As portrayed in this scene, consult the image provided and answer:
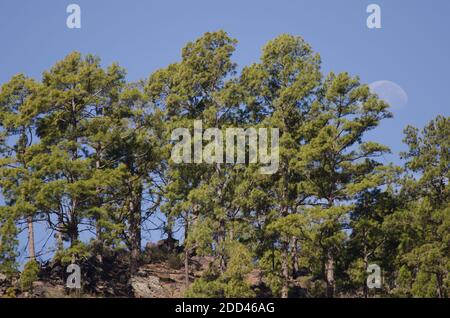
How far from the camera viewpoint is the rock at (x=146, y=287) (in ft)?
166

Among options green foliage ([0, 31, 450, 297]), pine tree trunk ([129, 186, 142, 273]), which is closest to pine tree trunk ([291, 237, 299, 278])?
green foliage ([0, 31, 450, 297])

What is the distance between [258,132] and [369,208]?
6863mm

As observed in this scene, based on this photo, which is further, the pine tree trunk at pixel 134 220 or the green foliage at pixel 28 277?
the pine tree trunk at pixel 134 220

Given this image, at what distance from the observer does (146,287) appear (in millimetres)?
51375

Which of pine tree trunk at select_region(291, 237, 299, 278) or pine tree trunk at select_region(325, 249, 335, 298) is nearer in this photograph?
pine tree trunk at select_region(325, 249, 335, 298)

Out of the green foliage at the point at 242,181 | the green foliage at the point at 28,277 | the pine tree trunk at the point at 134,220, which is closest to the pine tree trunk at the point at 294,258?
the green foliage at the point at 242,181

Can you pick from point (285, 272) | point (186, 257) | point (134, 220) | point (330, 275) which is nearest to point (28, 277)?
point (134, 220)

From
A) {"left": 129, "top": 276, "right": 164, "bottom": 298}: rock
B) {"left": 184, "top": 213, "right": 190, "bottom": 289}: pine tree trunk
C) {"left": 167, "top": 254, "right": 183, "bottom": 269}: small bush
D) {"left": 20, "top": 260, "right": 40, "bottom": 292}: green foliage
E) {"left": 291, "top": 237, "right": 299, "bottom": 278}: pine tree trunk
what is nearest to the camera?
{"left": 20, "top": 260, "right": 40, "bottom": 292}: green foliage

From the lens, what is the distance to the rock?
50625 millimetres

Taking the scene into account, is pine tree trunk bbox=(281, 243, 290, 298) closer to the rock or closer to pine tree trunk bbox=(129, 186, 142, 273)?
the rock

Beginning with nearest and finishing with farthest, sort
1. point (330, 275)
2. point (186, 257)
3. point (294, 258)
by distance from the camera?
point (330, 275) → point (186, 257) → point (294, 258)

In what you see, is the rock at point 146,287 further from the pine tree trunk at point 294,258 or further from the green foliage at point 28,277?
the pine tree trunk at point 294,258

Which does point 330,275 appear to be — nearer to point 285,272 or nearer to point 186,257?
point 285,272

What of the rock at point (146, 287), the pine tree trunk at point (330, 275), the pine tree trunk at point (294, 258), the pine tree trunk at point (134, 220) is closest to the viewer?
the pine tree trunk at point (330, 275)
